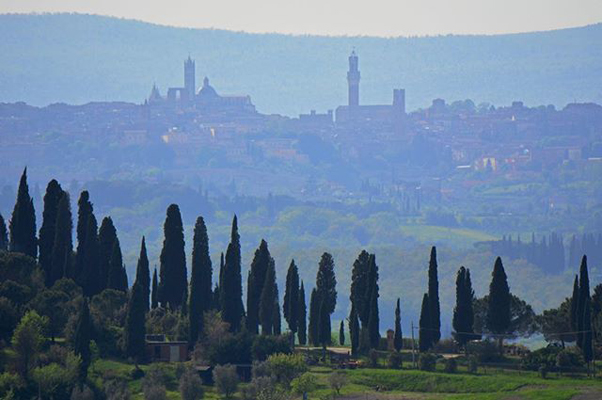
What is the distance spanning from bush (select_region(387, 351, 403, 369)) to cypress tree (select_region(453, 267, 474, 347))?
4253mm

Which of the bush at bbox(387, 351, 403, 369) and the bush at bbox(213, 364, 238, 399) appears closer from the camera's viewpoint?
the bush at bbox(213, 364, 238, 399)

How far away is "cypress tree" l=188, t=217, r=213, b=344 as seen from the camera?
8450 cm

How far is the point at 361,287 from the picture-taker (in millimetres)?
90375

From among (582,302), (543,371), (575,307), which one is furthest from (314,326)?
(543,371)

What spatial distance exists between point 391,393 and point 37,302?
1497cm

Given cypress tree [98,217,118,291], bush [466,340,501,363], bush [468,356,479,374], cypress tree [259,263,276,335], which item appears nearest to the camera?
bush [468,356,479,374]

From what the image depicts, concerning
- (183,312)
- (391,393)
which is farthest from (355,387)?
(183,312)

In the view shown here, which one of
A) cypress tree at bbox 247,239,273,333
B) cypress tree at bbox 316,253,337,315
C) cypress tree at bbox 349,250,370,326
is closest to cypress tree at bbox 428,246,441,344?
cypress tree at bbox 349,250,370,326

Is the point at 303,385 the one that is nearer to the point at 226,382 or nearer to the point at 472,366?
the point at 226,382

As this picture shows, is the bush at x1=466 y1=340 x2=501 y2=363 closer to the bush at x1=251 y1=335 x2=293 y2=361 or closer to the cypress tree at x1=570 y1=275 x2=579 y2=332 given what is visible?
the cypress tree at x1=570 y1=275 x2=579 y2=332

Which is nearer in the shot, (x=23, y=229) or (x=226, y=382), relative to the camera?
(x=226, y=382)

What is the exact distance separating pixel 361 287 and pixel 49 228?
1373 cm

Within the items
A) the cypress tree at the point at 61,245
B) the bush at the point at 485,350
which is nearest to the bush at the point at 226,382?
the bush at the point at 485,350

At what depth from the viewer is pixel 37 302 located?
270 feet
